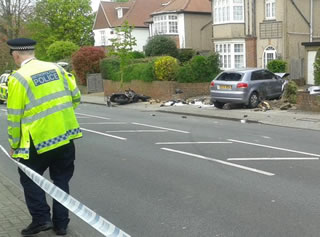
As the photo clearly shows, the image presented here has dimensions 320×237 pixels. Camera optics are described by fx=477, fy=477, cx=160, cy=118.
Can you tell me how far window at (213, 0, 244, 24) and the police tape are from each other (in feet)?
99.9

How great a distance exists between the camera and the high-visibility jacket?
4.61 meters

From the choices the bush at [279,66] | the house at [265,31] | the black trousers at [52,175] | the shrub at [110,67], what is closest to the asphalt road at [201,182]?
the black trousers at [52,175]

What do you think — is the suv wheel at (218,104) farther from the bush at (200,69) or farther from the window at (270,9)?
the window at (270,9)

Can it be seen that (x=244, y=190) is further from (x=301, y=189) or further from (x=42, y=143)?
(x=42, y=143)

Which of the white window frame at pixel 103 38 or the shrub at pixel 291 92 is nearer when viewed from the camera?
the shrub at pixel 291 92

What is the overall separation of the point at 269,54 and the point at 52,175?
28.8 m

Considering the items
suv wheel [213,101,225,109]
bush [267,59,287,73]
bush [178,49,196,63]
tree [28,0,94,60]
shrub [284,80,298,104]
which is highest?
tree [28,0,94,60]

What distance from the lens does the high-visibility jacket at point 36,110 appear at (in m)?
4.61

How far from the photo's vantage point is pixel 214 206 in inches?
238

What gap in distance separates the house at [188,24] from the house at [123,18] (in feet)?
36.5

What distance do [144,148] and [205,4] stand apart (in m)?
36.2

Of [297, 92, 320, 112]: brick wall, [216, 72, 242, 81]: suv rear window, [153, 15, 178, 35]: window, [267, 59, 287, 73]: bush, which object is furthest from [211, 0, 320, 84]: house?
[297, 92, 320, 112]: brick wall

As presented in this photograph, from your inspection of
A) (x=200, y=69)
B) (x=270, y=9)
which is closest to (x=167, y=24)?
(x=270, y=9)

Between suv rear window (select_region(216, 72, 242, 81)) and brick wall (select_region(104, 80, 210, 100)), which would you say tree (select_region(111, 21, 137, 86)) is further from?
suv rear window (select_region(216, 72, 242, 81))
